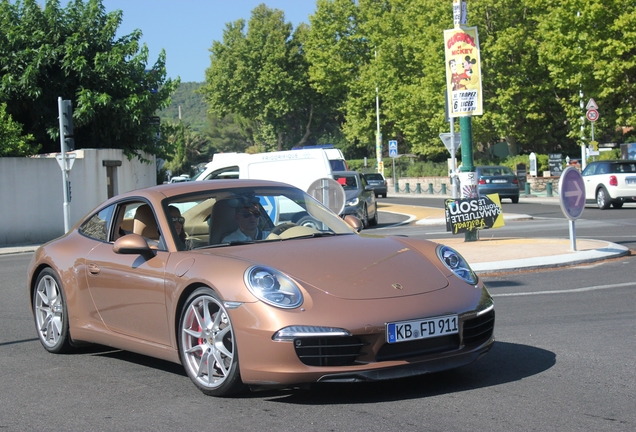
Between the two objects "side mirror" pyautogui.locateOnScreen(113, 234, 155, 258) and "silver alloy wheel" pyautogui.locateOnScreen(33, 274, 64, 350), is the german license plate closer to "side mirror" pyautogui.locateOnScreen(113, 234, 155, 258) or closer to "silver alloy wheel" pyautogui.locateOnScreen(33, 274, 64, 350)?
"side mirror" pyautogui.locateOnScreen(113, 234, 155, 258)

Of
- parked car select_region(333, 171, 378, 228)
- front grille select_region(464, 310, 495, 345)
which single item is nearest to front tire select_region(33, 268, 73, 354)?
front grille select_region(464, 310, 495, 345)

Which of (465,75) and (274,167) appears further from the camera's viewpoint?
(274,167)

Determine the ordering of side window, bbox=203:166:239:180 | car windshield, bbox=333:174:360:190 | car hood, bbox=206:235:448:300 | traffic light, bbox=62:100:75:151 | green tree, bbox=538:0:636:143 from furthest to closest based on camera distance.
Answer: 1. green tree, bbox=538:0:636:143
2. car windshield, bbox=333:174:360:190
3. traffic light, bbox=62:100:75:151
4. side window, bbox=203:166:239:180
5. car hood, bbox=206:235:448:300

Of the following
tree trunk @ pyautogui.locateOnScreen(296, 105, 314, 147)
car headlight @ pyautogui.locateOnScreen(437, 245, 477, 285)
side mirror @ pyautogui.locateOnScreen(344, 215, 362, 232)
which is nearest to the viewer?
car headlight @ pyautogui.locateOnScreen(437, 245, 477, 285)

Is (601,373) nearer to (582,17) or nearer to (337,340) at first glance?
(337,340)

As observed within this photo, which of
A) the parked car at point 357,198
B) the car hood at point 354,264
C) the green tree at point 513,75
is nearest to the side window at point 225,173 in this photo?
the parked car at point 357,198

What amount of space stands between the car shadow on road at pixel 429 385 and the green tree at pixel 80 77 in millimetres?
23845

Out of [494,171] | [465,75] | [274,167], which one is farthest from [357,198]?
[494,171]

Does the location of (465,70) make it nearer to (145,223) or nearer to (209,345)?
(145,223)

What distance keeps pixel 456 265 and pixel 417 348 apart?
0.91 metres

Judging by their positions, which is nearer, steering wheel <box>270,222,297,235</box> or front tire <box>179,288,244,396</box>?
front tire <box>179,288,244,396</box>

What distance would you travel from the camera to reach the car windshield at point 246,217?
20.7ft

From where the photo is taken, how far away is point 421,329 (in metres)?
5.17

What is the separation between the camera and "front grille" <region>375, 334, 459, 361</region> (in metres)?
5.13
